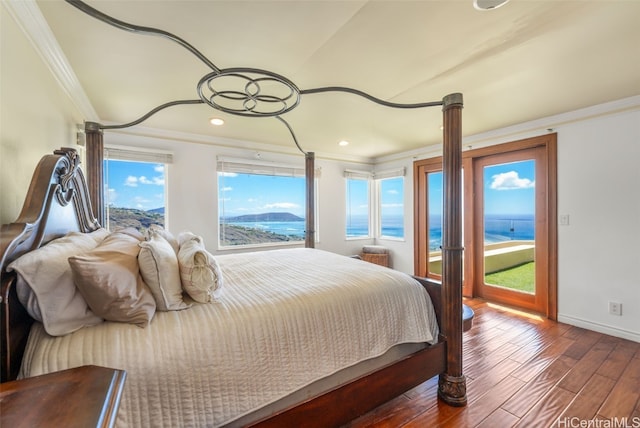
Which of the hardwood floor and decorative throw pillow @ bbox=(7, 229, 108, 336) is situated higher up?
decorative throw pillow @ bbox=(7, 229, 108, 336)

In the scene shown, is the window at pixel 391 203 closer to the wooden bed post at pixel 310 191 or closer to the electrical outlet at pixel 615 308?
the wooden bed post at pixel 310 191

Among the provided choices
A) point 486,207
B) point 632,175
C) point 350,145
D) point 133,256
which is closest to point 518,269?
point 486,207

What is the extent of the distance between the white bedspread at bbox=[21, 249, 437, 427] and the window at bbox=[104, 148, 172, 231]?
2.32 metres

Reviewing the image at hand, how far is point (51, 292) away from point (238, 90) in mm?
1985

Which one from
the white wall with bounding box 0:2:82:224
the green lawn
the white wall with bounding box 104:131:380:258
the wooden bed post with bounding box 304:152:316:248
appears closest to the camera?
the white wall with bounding box 0:2:82:224

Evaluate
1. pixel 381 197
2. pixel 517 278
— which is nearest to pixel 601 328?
pixel 517 278

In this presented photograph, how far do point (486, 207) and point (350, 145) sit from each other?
219 centimetres

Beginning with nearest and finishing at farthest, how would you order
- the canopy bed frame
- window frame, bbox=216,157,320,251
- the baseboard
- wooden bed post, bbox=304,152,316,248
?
the canopy bed frame, the baseboard, wooden bed post, bbox=304,152,316,248, window frame, bbox=216,157,320,251

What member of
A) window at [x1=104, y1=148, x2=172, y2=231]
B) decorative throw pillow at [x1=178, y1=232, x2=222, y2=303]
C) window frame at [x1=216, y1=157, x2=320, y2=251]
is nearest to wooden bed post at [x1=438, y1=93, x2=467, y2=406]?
decorative throw pillow at [x1=178, y1=232, x2=222, y2=303]

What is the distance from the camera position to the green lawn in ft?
11.0

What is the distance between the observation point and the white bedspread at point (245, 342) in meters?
0.94

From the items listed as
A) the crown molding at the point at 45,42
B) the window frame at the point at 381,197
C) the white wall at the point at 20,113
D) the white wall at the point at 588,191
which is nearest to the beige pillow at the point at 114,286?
the white wall at the point at 20,113

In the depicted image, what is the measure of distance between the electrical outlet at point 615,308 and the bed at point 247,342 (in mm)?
2303

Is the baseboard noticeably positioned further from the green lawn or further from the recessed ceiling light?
the recessed ceiling light
